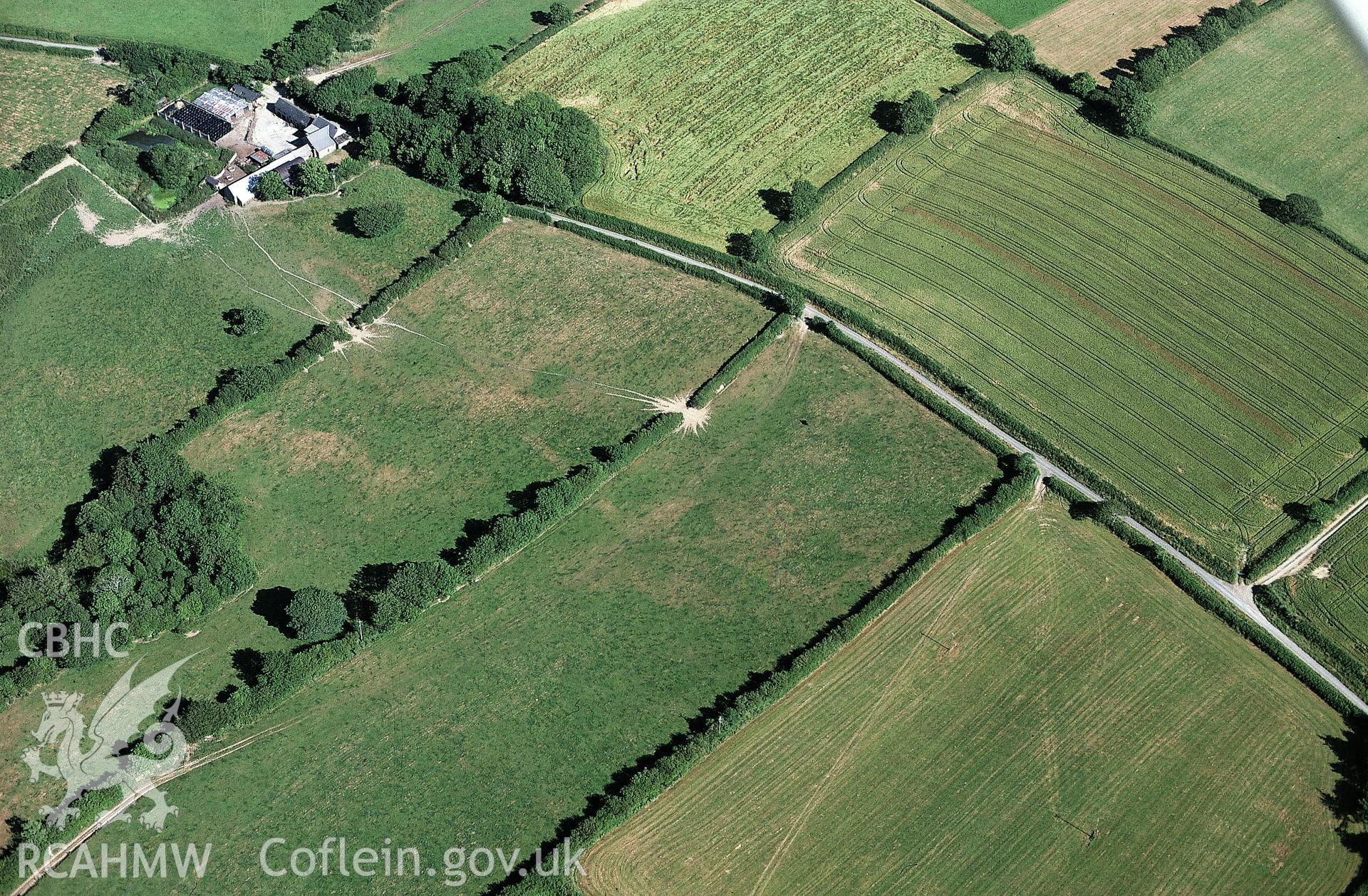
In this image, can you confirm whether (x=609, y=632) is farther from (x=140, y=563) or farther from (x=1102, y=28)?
(x=1102, y=28)

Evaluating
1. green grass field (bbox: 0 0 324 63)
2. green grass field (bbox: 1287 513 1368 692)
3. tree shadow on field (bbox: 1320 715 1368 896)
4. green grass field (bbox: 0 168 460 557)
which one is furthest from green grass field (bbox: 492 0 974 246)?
tree shadow on field (bbox: 1320 715 1368 896)

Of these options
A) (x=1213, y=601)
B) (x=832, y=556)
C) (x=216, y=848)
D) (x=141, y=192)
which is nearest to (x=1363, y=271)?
(x=1213, y=601)

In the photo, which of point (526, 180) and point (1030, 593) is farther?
point (526, 180)

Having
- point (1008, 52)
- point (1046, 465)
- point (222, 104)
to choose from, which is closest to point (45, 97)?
point (222, 104)

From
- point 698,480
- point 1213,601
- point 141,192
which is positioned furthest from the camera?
point 141,192

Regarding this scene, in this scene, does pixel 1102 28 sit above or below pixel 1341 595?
above

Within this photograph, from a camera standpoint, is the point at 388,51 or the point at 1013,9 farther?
the point at 1013,9

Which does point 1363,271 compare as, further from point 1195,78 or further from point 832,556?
point 832,556
